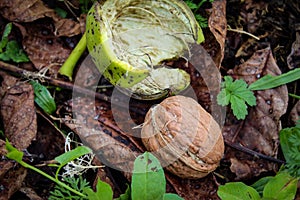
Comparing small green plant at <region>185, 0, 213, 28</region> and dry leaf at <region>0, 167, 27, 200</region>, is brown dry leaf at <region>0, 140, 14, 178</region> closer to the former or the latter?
dry leaf at <region>0, 167, 27, 200</region>

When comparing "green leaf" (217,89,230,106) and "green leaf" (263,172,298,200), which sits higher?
"green leaf" (217,89,230,106)

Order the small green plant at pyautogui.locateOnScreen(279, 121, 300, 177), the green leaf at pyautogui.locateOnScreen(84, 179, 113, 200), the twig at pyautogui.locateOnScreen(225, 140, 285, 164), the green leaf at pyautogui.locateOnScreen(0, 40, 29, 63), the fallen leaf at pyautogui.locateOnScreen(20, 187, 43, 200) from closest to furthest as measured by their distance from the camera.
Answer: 1. the green leaf at pyautogui.locateOnScreen(84, 179, 113, 200)
2. the small green plant at pyautogui.locateOnScreen(279, 121, 300, 177)
3. the fallen leaf at pyautogui.locateOnScreen(20, 187, 43, 200)
4. the twig at pyautogui.locateOnScreen(225, 140, 285, 164)
5. the green leaf at pyautogui.locateOnScreen(0, 40, 29, 63)

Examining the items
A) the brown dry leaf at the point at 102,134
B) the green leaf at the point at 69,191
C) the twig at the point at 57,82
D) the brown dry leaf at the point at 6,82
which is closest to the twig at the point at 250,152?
the brown dry leaf at the point at 102,134

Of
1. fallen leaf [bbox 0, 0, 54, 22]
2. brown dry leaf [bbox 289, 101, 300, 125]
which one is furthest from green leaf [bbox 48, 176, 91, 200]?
brown dry leaf [bbox 289, 101, 300, 125]

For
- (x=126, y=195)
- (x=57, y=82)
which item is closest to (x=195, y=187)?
(x=126, y=195)

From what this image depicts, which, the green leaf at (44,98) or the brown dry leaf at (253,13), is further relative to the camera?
the brown dry leaf at (253,13)

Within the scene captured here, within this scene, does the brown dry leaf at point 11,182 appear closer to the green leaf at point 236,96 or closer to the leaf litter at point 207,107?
the leaf litter at point 207,107

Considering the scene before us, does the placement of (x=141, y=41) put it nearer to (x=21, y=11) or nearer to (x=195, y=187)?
(x=21, y=11)
